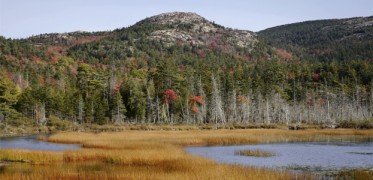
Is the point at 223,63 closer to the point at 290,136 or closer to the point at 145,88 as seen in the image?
the point at 145,88

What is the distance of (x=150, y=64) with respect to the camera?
7623 inches

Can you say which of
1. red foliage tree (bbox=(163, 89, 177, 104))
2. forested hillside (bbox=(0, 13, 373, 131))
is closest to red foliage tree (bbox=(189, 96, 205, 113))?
forested hillside (bbox=(0, 13, 373, 131))

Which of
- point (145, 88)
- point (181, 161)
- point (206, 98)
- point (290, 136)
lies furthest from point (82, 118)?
point (181, 161)

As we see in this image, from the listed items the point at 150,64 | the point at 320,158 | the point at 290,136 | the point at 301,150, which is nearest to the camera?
the point at 320,158

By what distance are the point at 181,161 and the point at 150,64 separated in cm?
16592

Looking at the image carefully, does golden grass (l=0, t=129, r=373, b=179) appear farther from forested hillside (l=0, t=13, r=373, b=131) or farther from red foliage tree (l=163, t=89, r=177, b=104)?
red foliage tree (l=163, t=89, r=177, b=104)

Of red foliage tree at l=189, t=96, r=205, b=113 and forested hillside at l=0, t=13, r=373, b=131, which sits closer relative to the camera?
forested hillside at l=0, t=13, r=373, b=131

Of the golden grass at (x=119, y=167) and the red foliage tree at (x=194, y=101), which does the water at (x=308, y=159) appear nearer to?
the golden grass at (x=119, y=167)

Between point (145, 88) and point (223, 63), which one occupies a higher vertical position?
point (223, 63)

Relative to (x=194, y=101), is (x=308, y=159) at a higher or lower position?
lower

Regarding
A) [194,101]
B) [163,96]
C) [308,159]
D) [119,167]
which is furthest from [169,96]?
[119,167]

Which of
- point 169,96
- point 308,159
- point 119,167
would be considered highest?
point 169,96

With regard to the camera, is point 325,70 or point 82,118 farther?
point 325,70

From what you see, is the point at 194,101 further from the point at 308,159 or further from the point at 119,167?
the point at 119,167
